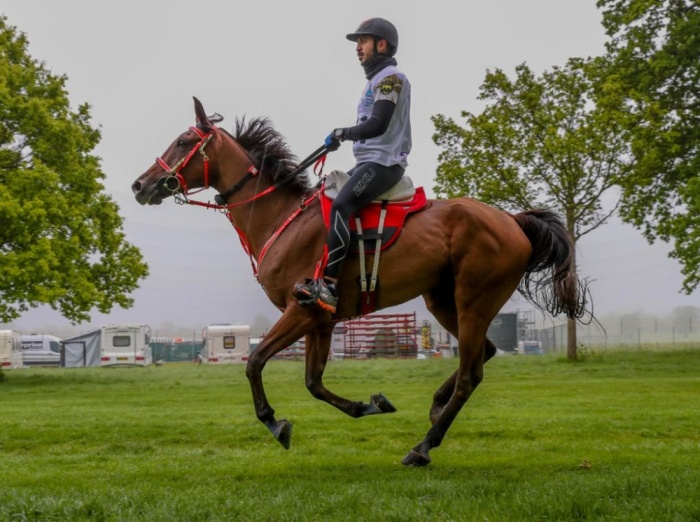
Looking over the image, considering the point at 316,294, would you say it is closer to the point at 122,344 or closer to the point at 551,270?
the point at 551,270

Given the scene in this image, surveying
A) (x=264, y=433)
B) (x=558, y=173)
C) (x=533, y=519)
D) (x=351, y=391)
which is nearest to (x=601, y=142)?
(x=558, y=173)

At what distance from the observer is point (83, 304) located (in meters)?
29.4

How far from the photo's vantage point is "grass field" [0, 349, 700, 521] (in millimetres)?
5355

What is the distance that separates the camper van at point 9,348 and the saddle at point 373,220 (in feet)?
142

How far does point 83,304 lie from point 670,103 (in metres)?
23.7

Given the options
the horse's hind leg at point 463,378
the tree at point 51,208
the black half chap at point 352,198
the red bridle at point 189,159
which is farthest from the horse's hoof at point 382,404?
the tree at point 51,208

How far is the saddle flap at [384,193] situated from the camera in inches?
291

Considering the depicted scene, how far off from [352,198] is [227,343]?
4318 cm

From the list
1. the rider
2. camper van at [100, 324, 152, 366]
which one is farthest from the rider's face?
camper van at [100, 324, 152, 366]

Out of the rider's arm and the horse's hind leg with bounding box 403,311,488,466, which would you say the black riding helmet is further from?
the horse's hind leg with bounding box 403,311,488,466

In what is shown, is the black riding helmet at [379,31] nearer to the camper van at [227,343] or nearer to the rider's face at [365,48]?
the rider's face at [365,48]

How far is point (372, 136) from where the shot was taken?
7188 millimetres

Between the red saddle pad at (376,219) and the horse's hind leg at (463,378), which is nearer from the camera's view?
the red saddle pad at (376,219)

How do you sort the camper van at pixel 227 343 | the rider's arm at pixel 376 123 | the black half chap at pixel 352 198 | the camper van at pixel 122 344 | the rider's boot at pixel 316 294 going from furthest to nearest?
the camper van at pixel 227 343 → the camper van at pixel 122 344 → the rider's arm at pixel 376 123 → the black half chap at pixel 352 198 → the rider's boot at pixel 316 294
